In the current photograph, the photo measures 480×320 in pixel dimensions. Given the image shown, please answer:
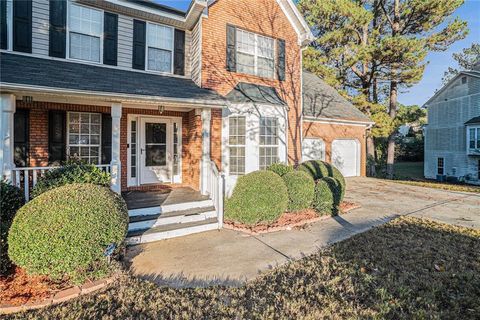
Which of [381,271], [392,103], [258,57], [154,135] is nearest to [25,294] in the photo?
[381,271]

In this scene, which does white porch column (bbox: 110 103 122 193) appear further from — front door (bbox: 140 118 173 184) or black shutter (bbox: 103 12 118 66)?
black shutter (bbox: 103 12 118 66)

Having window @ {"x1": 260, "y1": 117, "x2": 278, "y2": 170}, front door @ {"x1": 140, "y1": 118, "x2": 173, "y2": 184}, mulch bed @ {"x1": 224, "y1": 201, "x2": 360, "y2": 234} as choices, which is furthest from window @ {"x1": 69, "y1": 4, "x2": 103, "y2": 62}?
mulch bed @ {"x1": 224, "y1": 201, "x2": 360, "y2": 234}

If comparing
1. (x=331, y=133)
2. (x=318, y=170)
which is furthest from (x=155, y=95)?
(x=331, y=133)

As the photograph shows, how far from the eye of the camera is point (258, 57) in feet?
32.9

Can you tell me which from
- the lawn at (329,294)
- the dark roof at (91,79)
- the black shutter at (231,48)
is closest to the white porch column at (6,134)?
the dark roof at (91,79)

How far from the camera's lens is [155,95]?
6938 mm

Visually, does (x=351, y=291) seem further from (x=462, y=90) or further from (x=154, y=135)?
(x=462, y=90)

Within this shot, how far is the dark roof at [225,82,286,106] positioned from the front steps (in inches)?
150

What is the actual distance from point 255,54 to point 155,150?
5278mm

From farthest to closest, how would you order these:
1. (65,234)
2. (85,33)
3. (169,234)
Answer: (85,33) < (169,234) < (65,234)

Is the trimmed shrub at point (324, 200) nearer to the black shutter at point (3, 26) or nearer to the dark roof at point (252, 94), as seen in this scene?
the dark roof at point (252, 94)

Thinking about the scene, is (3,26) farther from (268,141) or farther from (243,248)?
(243,248)

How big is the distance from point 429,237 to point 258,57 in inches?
315

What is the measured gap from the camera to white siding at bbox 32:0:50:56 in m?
7.18
